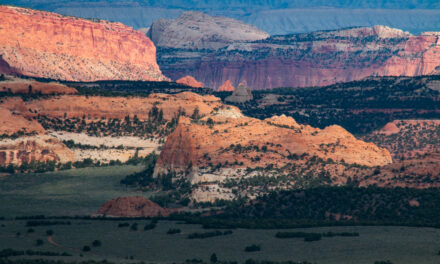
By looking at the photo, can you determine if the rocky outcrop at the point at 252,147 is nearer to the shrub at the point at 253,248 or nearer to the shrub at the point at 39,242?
the shrub at the point at 39,242

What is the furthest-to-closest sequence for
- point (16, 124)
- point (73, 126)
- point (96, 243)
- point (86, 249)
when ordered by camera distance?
point (73, 126) < point (16, 124) < point (96, 243) < point (86, 249)

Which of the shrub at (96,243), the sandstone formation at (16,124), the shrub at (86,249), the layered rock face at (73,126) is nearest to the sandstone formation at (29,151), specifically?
the layered rock face at (73,126)

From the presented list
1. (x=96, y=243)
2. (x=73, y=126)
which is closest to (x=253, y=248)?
(x=96, y=243)

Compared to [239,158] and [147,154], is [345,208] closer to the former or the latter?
[239,158]

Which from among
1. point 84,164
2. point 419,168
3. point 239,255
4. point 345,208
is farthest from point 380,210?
point 84,164

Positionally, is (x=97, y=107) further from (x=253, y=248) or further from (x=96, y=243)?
(x=253, y=248)
